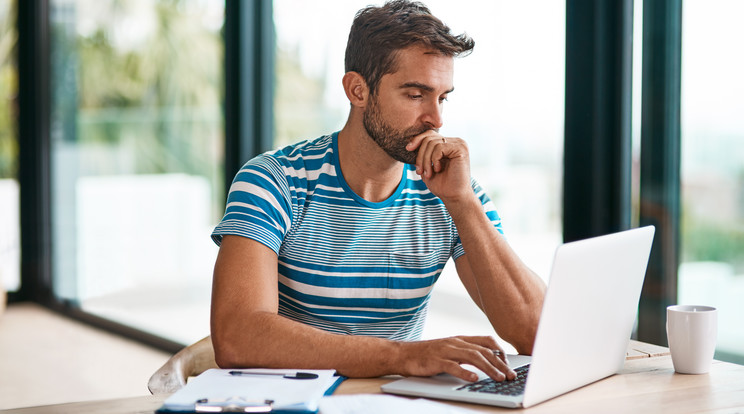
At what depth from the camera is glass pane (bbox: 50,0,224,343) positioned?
13.8 feet

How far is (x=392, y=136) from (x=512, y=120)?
0.98m

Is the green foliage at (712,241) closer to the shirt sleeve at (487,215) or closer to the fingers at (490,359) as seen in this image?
the shirt sleeve at (487,215)

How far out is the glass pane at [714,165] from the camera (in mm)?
2033

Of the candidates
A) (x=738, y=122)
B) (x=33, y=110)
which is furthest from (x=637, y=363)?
(x=33, y=110)

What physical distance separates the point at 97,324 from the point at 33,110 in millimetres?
1687

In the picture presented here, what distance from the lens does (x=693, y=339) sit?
137cm

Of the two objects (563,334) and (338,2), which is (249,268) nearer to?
(563,334)

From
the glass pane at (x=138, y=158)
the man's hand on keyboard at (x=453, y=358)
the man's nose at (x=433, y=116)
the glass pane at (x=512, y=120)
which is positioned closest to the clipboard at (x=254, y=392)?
the man's hand on keyboard at (x=453, y=358)

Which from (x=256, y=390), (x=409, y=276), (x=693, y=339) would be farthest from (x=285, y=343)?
(x=693, y=339)

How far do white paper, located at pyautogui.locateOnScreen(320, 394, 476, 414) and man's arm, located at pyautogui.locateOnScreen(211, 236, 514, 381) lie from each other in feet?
0.48

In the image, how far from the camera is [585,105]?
2.24 meters

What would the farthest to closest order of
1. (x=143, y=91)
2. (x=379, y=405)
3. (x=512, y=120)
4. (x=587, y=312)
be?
(x=143, y=91) < (x=512, y=120) < (x=587, y=312) < (x=379, y=405)

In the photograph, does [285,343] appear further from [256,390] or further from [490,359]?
[490,359]

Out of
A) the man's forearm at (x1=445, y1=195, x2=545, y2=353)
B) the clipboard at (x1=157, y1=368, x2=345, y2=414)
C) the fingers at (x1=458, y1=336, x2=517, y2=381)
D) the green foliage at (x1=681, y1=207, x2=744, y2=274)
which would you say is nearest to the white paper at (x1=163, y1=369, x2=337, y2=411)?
the clipboard at (x1=157, y1=368, x2=345, y2=414)
